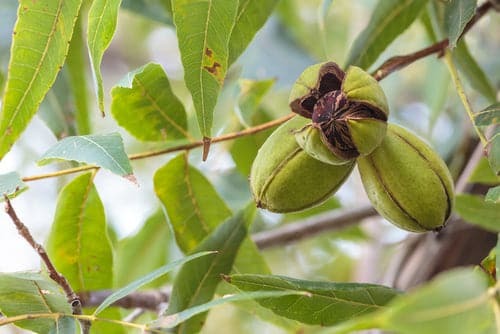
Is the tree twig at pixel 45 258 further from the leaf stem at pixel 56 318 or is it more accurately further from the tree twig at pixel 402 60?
the tree twig at pixel 402 60

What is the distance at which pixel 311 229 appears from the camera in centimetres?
209

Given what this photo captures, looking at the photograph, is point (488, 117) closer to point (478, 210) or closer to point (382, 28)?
point (478, 210)

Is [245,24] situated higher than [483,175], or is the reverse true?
[245,24]

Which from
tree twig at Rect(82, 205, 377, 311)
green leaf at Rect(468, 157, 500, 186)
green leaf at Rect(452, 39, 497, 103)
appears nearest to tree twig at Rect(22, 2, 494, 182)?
green leaf at Rect(452, 39, 497, 103)

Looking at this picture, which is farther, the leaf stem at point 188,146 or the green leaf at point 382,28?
the green leaf at point 382,28

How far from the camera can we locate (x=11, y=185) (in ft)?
3.67

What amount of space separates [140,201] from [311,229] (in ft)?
4.44

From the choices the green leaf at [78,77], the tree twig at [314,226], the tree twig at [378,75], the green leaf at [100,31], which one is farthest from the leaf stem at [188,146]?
the tree twig at [314,226]

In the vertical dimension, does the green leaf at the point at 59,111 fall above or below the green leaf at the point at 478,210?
above

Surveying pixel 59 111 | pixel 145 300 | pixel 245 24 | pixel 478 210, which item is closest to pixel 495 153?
pixel 478 210

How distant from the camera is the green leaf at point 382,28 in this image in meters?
1.53

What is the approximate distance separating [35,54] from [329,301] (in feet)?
1.93

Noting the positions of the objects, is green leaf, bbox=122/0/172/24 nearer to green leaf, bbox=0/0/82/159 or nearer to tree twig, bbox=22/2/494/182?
tree twig, bbox=22/2/494/182

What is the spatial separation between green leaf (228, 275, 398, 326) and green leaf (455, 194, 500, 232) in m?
0.40
